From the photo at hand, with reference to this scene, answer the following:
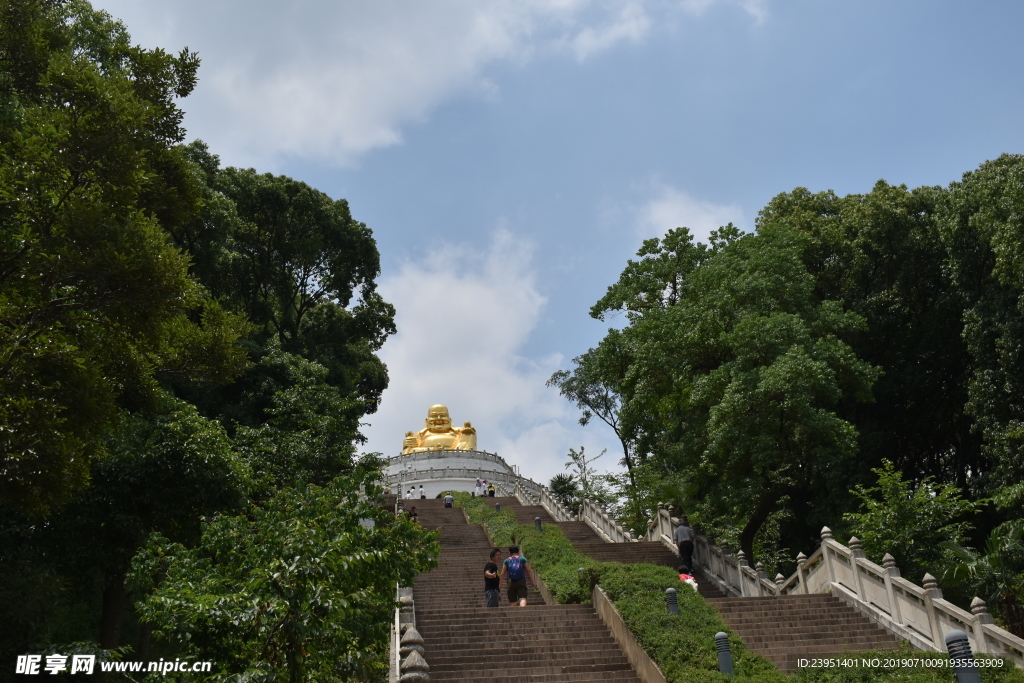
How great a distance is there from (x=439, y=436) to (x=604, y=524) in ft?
91.1

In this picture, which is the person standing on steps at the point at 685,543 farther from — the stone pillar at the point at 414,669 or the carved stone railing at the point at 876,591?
the stone pillar at the point at 414,669

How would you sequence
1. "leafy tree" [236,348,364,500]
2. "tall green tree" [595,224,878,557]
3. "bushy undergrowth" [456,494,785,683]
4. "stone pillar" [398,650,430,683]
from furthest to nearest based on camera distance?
"leafy tree" [236,348,364,500], "tall green tree" [595,224,878,557], "bushy undergrowth" [456,494,785,683], "stone pillar" [398,650,430,683]

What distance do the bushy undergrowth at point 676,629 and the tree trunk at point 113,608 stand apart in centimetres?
739

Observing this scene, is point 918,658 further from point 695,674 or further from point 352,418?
point 352,418

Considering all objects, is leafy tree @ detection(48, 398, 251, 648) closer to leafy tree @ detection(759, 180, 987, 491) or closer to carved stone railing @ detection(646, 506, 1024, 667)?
carved stone railing @ detection(646, 506, 1024, 667)

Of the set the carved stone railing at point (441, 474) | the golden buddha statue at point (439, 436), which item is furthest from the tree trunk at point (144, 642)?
the golden buddha statue at point (439, 436)

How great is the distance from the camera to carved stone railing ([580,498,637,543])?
78.8ft

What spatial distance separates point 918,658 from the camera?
11250 millimetres

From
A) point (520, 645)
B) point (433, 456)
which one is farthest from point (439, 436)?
point (520, 645)

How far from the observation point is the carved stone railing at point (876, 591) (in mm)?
11664

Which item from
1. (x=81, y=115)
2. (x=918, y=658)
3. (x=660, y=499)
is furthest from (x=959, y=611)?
(x=81, y=115)

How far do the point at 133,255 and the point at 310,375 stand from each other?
53.2 ft

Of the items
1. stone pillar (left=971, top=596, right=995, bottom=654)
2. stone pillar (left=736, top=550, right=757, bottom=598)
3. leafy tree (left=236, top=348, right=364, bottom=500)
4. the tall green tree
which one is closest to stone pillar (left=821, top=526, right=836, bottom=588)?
stone pillar (left=736, top=550, right=757, bottom=598)

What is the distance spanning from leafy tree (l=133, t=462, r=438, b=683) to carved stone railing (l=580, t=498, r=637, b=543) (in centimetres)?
1382
